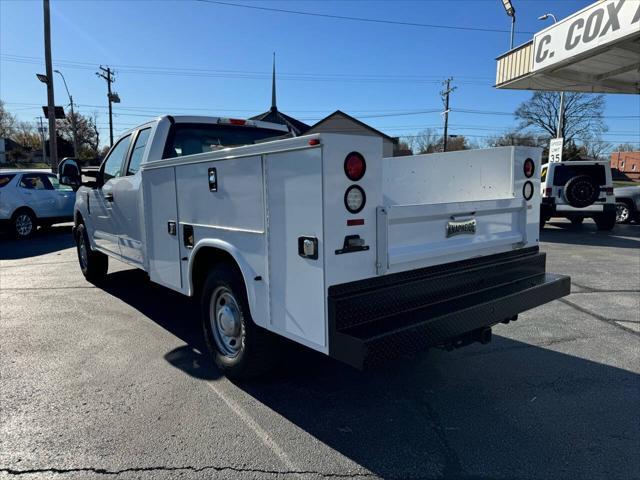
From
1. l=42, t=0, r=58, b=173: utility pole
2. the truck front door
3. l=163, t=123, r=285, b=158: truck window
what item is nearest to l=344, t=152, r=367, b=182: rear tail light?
l=163, t=123, r=285, b=158: truck window

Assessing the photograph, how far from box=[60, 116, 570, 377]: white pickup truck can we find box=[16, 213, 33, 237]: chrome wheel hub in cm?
970

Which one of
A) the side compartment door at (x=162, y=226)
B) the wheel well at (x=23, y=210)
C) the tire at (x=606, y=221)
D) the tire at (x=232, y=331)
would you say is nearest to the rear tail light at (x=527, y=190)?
the tire at (x=232, y=331)

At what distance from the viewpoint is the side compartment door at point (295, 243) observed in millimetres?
2434

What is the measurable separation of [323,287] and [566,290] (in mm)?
2344

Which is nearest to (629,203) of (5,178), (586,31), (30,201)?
(586,31)

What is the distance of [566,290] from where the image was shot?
12.1ft

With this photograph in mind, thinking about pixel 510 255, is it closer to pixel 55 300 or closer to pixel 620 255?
pixel 55 300

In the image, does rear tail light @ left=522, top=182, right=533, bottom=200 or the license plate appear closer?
the license plate

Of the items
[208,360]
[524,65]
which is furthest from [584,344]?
[524,65]

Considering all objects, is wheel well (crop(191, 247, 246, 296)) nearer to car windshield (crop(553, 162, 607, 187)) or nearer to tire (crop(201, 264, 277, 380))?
tire (crop(201, 264, 277, 380))

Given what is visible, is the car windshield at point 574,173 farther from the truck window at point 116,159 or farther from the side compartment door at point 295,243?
the side compartment door at point 295,243

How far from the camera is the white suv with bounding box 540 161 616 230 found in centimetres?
1292

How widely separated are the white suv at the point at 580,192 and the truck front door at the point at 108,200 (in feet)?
37.4

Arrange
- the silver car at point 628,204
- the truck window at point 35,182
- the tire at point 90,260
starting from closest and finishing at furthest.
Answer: the tire at point 90,260
the truck window at point 35,182
the silver car at point 628,204
